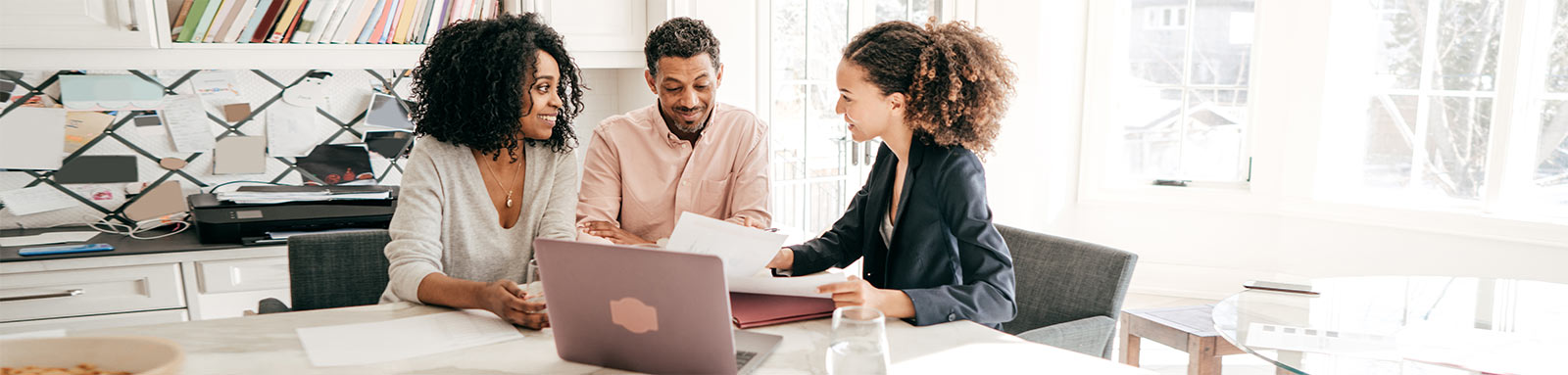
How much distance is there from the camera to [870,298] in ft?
4.61

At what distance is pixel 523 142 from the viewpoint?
186 cm

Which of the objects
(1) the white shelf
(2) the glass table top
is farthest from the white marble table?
(1) the white shelf

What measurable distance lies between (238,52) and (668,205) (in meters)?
1.28

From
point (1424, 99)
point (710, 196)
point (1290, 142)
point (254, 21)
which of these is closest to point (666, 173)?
point (710, 196)

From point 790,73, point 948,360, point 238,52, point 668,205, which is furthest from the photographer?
point 790,73

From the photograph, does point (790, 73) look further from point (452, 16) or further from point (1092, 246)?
point (1092, 246)

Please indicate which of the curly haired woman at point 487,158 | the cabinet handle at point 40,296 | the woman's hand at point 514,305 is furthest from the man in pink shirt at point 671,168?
the cabinet handle at point 40,296

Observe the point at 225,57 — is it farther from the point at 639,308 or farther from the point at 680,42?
the point at 639,308

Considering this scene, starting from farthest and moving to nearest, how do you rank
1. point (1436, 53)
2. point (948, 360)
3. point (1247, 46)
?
point (1247, 46) → point (1436, 53) → point (948, 360)

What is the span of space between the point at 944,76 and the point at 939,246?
1.01 feet

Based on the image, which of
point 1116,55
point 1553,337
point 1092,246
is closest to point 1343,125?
point 1116,55

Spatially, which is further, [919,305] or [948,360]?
[919,305]

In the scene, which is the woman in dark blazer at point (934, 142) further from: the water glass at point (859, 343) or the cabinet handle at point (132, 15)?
the cabinet handle at point (132, 15)

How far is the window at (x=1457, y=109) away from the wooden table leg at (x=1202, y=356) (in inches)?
77.3
